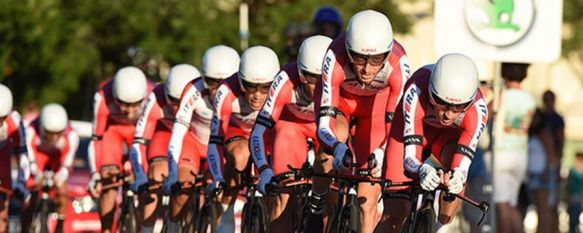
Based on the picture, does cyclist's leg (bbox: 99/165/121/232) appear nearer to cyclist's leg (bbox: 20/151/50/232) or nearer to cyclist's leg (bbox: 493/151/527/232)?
cyclist's leg (bbox: 20/151/50/232)

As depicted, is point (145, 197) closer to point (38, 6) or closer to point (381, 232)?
point (381, 232)

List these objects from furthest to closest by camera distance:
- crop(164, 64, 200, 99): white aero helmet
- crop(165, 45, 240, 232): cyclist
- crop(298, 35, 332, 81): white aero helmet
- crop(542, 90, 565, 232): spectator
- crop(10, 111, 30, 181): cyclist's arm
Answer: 1. crop(542, 90, 565, 232): spectator
2. crop(10, 111, 30, 181): cyclist's arm
3. crop(164, 64, 200, 99): white aero helmet
4. crop(165, 45, 240, 232): cyclist
5. crop(298, 35, 332, 81): white aero helmet

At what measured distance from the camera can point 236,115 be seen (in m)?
18.3

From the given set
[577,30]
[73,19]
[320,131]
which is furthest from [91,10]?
[320,131]

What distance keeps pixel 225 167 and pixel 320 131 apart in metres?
3.16

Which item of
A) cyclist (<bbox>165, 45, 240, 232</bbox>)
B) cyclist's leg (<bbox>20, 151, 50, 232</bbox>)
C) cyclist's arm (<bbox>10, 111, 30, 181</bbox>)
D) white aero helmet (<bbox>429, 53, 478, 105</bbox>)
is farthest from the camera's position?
cyclist's leg (<bbox>20, 151, 50, 232</bbox>)

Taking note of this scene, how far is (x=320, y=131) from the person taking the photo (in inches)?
607

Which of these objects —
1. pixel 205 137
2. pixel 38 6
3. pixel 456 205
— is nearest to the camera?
pixel 456 205

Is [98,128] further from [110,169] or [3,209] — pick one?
[3,209]

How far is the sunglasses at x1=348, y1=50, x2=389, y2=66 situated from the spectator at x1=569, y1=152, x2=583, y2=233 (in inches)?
478

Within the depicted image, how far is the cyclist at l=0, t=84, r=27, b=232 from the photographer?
2078cm

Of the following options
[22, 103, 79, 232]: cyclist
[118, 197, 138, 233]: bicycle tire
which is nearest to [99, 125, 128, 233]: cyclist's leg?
[118, 197, 138, 233]: bicycle tire

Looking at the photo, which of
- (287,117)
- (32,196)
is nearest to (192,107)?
(287,117)

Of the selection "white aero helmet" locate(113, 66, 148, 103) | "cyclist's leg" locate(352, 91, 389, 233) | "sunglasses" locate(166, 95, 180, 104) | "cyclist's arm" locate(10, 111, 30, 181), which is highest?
"white aero helmet" locate(113, 66, 148, 103)
